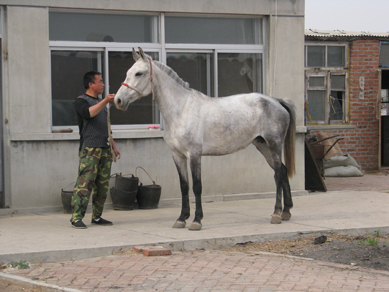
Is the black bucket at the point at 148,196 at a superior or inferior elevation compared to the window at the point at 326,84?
inferior

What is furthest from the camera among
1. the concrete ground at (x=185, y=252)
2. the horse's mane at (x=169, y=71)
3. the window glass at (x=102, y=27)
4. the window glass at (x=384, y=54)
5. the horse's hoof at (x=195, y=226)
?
the window glass at (x=384, y=54)

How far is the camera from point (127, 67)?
11.5 m

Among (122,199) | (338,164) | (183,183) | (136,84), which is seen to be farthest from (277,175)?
(338,164)

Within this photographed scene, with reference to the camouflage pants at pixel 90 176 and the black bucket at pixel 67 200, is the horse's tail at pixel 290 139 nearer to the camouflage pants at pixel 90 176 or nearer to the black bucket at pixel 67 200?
the camouflage pants at pixel 90 176

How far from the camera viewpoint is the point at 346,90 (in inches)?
699

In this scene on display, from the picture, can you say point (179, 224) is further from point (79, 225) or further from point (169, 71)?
point (169, 71)

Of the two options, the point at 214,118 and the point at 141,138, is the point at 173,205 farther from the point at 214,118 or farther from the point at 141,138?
the point at 214,118

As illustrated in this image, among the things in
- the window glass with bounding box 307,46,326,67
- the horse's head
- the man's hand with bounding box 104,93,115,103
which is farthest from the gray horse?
the window glass with bounding box 307,46,326,67

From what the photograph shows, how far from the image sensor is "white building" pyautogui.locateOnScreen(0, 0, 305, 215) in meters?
10.6

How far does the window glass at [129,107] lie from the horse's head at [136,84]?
8.64 feet

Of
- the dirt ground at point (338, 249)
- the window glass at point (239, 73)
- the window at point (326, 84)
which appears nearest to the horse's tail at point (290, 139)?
the dirt ground at point (338, 249)

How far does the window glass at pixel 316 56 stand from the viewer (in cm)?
1752

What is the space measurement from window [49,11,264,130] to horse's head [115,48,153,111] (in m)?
2.61

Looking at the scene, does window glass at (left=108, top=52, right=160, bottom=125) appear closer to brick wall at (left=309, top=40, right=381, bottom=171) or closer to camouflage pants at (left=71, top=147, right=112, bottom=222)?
camouflage pants at (left=71, top=147, right=112, bottom=222)
